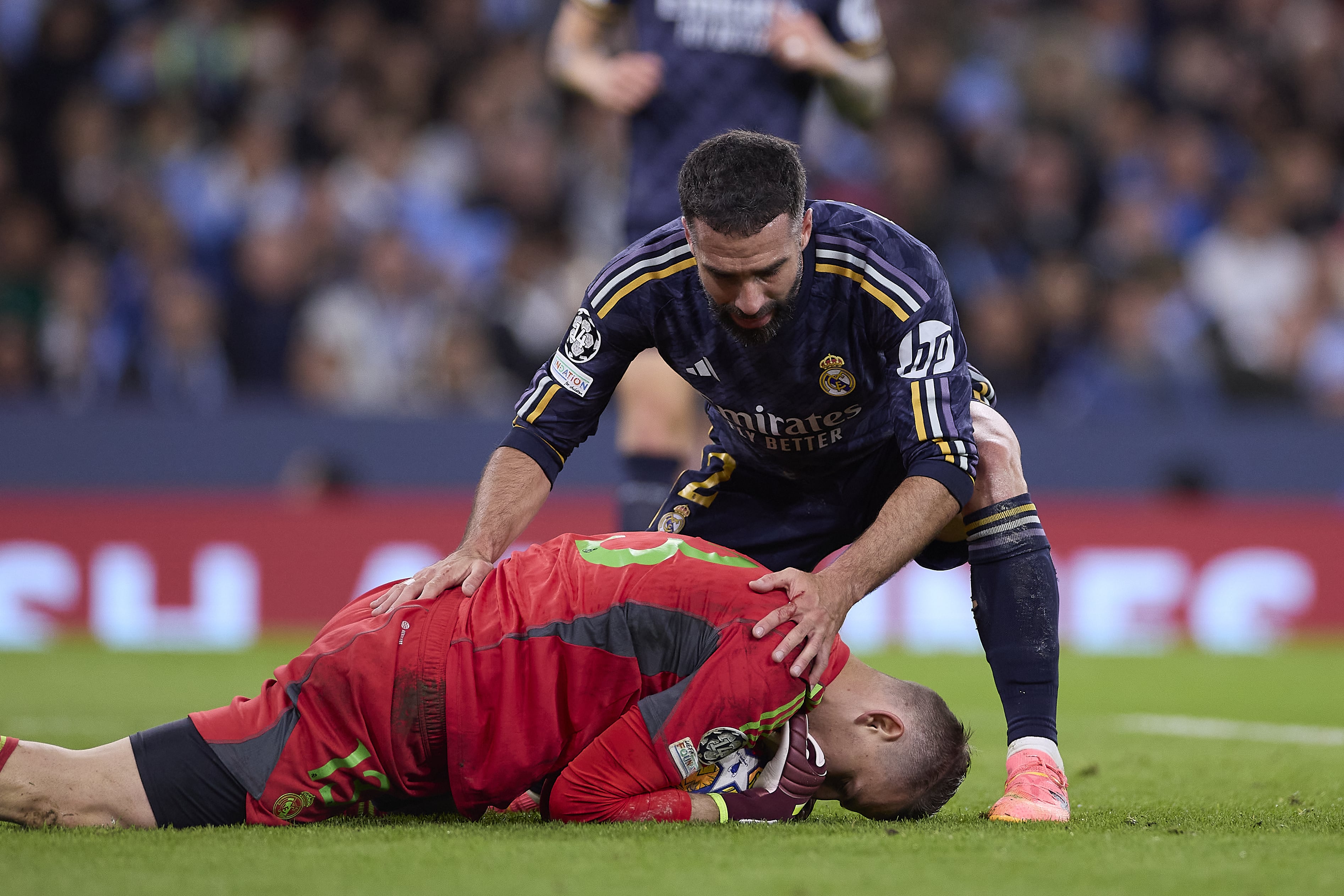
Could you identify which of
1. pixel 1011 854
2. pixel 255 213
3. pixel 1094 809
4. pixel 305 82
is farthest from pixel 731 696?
pixel 305 82

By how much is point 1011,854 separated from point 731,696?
63 centimetres

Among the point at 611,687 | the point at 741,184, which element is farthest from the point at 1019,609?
the point at 741,184

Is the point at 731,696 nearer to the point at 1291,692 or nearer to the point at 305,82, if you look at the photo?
the point at 1291,692

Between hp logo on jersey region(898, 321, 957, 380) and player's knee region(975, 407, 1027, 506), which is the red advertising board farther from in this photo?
hp logo on jersey region(898, 321, 957, 380)

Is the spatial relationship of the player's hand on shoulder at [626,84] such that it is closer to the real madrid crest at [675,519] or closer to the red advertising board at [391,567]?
the real madrid crest at [675,519]

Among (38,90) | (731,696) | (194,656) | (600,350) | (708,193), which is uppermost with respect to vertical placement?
(38,90)

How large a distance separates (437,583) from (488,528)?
0.39 m

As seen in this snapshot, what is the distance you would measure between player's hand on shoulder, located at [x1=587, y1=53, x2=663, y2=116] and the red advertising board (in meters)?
3.85

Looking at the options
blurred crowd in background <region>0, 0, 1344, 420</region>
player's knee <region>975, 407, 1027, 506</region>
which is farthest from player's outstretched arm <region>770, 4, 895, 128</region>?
blurred crowd in background <region>0, 0, 1344, 420</region>

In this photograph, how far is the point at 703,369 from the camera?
4.08 meters

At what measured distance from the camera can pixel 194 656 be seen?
8312mm

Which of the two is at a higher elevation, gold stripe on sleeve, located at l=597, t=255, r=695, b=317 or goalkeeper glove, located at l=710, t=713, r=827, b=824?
gold stripe on sleeve, located at l=597, t=255, r=695, b=317

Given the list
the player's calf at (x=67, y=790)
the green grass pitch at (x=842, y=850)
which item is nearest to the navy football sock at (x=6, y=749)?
the player's calf at (x=67, y=790)

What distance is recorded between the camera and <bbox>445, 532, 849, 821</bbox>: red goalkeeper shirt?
127 inches
